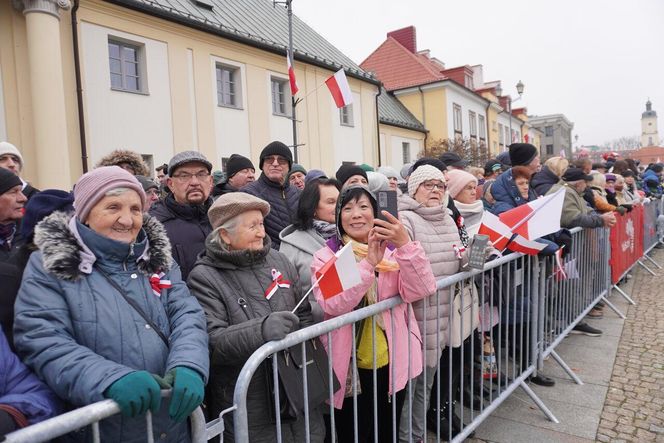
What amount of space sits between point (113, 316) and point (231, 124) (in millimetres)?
12850

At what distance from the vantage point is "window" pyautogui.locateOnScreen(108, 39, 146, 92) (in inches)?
438

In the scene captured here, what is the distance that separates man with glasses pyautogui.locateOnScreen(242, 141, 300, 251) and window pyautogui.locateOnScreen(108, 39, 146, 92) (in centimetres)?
Answer: 855

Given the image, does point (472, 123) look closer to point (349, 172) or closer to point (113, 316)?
point (349, 172)

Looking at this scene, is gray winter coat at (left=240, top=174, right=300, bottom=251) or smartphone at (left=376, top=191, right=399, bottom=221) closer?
smartphone at (left=376, top=191, right=399, bottom=221)

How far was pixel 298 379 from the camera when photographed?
1.91 meters

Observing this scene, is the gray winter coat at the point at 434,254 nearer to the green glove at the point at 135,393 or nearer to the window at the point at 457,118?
the green glove at the point at 135,393

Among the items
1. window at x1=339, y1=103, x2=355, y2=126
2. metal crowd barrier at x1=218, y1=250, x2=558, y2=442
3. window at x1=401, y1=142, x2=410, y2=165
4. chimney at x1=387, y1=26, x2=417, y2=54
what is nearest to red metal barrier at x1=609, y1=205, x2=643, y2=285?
metal crowd barrier at x1=218, y1=250, x2=558, y2=442

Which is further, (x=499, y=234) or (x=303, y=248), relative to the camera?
(x=499, y=234)

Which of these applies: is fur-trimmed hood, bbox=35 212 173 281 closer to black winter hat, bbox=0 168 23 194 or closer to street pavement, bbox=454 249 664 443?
black winter hat, bbox=0 168 23 194

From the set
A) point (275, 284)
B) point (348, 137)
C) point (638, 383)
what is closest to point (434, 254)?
point (275, 284)

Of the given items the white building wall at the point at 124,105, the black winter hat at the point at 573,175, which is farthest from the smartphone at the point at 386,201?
the white building wall at the point at 124,105

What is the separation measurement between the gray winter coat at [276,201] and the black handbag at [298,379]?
178 cm

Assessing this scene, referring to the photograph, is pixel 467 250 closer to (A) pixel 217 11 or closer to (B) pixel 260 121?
(B) pixel 260 121

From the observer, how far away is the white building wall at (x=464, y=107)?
1096 inches
